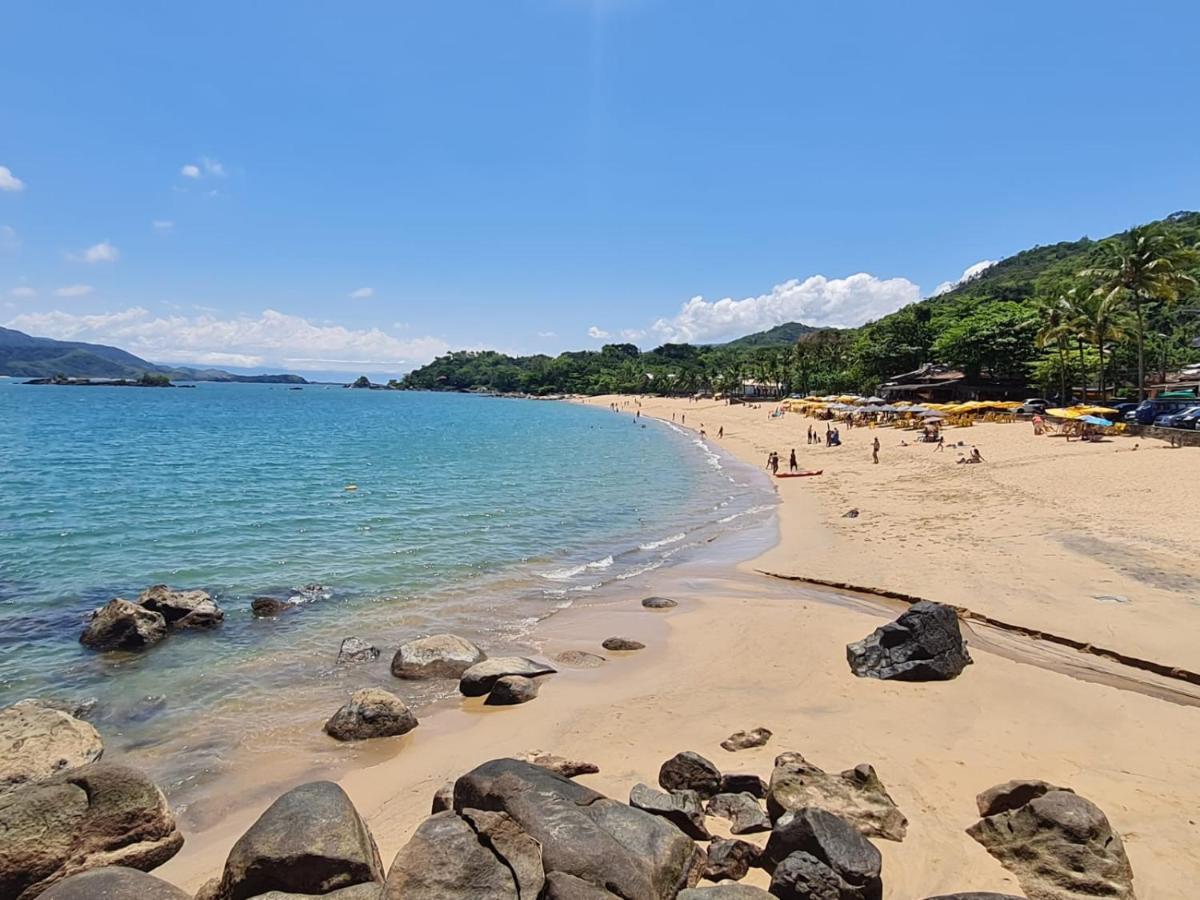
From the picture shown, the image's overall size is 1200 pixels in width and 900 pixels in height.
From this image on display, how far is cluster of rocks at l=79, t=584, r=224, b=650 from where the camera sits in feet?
41.0

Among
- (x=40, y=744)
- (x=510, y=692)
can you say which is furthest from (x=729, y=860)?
(x=40, y=744)

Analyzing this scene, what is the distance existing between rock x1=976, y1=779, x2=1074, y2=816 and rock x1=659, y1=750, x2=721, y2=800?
8.53 ft

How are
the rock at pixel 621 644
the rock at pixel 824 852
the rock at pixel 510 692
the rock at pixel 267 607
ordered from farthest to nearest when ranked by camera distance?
the rock at pixel 267 607 → the rock at pixel 621 644 → the rock at pixel 510 692 → the rock at pixel 824 852

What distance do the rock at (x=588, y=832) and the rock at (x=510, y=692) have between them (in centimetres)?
431

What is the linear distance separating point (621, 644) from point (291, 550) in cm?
1215

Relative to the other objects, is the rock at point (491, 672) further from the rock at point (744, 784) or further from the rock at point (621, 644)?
the rock at point (744, 784)

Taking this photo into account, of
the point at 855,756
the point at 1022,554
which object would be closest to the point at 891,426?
the point at 1022,554

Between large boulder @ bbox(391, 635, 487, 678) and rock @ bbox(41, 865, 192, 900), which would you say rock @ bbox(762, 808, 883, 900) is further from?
large boulder @ bbox(391, 635, 487, 678)

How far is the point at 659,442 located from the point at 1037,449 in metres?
33.0

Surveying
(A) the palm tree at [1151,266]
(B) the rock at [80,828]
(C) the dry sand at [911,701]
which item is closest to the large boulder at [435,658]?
(C) the dry sand at [911,701]

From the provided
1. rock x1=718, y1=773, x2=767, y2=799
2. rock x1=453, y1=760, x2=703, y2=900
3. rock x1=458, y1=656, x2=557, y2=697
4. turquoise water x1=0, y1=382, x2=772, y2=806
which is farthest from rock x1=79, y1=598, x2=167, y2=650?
rock x1=718, y1=773, x2=767, y2=799

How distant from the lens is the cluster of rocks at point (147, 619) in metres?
12.5

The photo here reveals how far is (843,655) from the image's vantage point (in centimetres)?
1146

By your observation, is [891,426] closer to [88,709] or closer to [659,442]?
[659,442]
